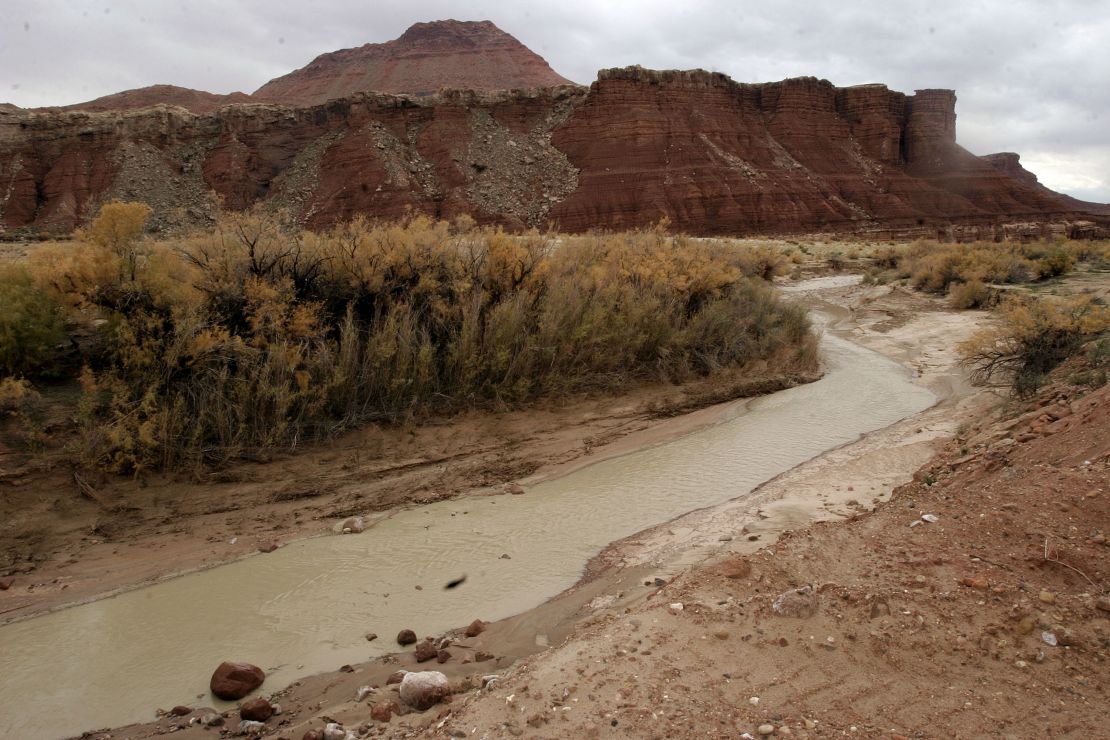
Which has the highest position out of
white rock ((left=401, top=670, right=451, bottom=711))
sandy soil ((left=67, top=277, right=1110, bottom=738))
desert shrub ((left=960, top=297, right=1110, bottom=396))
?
desert shrub ((left=960, top=297, right=1110, bottom=396))

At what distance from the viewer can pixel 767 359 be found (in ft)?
45.3

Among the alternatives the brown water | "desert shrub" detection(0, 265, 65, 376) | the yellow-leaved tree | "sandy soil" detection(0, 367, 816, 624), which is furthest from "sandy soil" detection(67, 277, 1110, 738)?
the yellow-leaved tree

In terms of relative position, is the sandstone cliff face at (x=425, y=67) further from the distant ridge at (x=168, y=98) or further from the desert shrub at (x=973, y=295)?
the desert shrub at (x=973, y=295)

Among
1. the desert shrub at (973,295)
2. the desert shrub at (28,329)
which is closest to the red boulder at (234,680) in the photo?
the desert shrub at (28,329)

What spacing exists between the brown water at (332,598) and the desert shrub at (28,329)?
3.20 m

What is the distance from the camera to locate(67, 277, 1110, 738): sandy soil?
331 centimetres

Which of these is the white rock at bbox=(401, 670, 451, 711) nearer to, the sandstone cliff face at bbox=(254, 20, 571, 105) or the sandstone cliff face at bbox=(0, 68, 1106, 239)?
the sandstone cliff face at bbox=(0, 68, 1106, 239)

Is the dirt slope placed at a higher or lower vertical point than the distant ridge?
lower

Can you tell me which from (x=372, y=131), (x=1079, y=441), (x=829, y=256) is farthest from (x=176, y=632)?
(x=372, y=131)

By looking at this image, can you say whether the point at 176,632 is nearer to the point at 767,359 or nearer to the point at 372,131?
the point at 767,359

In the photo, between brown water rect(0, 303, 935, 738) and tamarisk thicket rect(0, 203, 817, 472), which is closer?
brown water rect(0, 303, 935, 738)

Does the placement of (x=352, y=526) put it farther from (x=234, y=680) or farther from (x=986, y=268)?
(x=986, y=268)

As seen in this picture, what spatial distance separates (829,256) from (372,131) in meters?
35.1

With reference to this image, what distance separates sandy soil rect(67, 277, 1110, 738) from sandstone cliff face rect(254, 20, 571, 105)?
114032 millimetres
